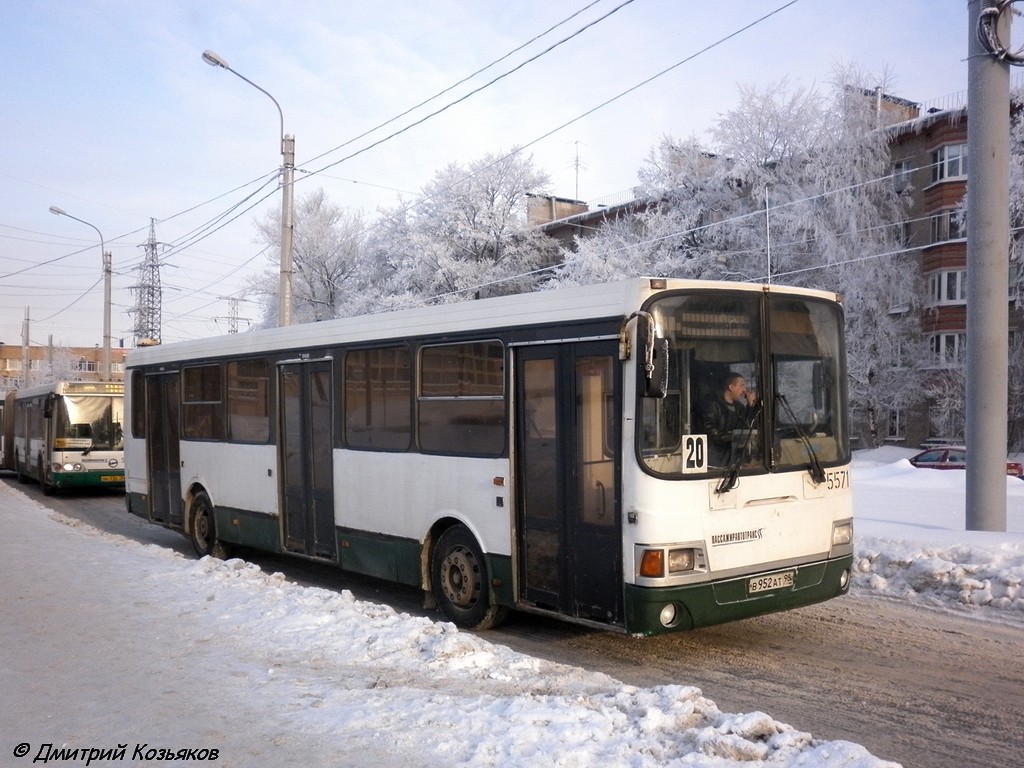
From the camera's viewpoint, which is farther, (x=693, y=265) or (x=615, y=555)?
(x=693, y=265)

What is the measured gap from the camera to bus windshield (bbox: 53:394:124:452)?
24.0m

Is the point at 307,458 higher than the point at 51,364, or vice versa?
the point at 51,364

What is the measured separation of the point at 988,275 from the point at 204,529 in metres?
10.5

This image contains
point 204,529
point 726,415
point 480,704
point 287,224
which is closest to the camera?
point 480,704

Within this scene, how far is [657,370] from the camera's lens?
258 inches

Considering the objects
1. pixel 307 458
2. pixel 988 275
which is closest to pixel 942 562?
pixel 988 275

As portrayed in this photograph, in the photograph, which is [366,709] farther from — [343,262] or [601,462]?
A: [343,262]

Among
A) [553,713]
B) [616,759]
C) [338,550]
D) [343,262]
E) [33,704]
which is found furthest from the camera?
[343,262]

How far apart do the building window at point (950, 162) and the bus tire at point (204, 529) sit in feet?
111

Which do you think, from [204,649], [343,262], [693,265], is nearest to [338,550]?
[204,649]

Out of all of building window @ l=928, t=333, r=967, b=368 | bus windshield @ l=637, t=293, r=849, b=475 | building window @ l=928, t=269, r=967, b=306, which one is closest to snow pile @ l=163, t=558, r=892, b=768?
bus windshield @ l=637, t=293, r=849, b=475

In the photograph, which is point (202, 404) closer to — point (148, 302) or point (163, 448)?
point (163, 448)

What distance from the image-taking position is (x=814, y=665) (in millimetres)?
7094

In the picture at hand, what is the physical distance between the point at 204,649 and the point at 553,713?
9.78 ft
